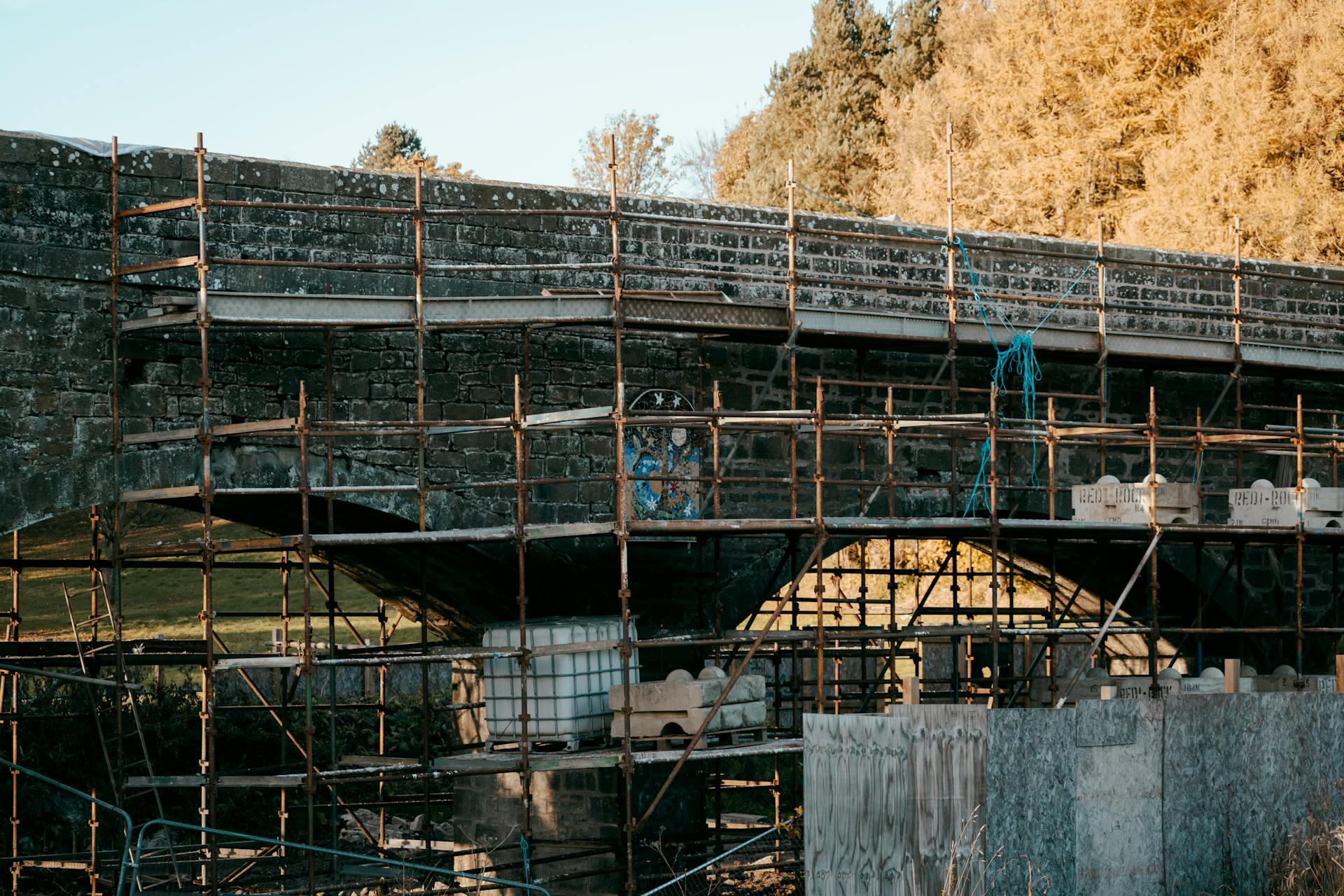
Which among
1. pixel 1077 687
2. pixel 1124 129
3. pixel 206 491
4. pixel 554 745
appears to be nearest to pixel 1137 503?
pixel 1077 687

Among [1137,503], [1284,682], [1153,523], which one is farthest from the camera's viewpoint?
[1284,682]

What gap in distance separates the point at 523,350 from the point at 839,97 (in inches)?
1058

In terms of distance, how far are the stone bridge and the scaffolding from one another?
5cm

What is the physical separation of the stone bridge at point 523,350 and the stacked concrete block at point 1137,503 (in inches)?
22.1

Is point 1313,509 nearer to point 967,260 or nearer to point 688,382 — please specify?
point 967,260

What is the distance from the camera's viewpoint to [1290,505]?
44.6ft

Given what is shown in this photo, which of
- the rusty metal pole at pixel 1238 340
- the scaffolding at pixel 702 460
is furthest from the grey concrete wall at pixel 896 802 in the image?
the rusty metal pole at pixel 1238 340

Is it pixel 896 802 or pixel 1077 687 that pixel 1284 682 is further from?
pixel 896 802

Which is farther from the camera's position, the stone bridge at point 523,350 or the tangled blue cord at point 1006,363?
the tangled blue cord at point 1006,363

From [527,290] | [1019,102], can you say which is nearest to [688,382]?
[527,290]

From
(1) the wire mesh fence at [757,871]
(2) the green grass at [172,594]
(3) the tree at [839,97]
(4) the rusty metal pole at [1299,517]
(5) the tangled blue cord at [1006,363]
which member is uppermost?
(3) the tree at [839,97]

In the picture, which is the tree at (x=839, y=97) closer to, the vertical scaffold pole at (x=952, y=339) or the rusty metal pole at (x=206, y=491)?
the vertical scaffold pole at (x=952, y=339)

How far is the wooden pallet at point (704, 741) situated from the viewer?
1141 cm

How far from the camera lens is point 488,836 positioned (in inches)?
535
